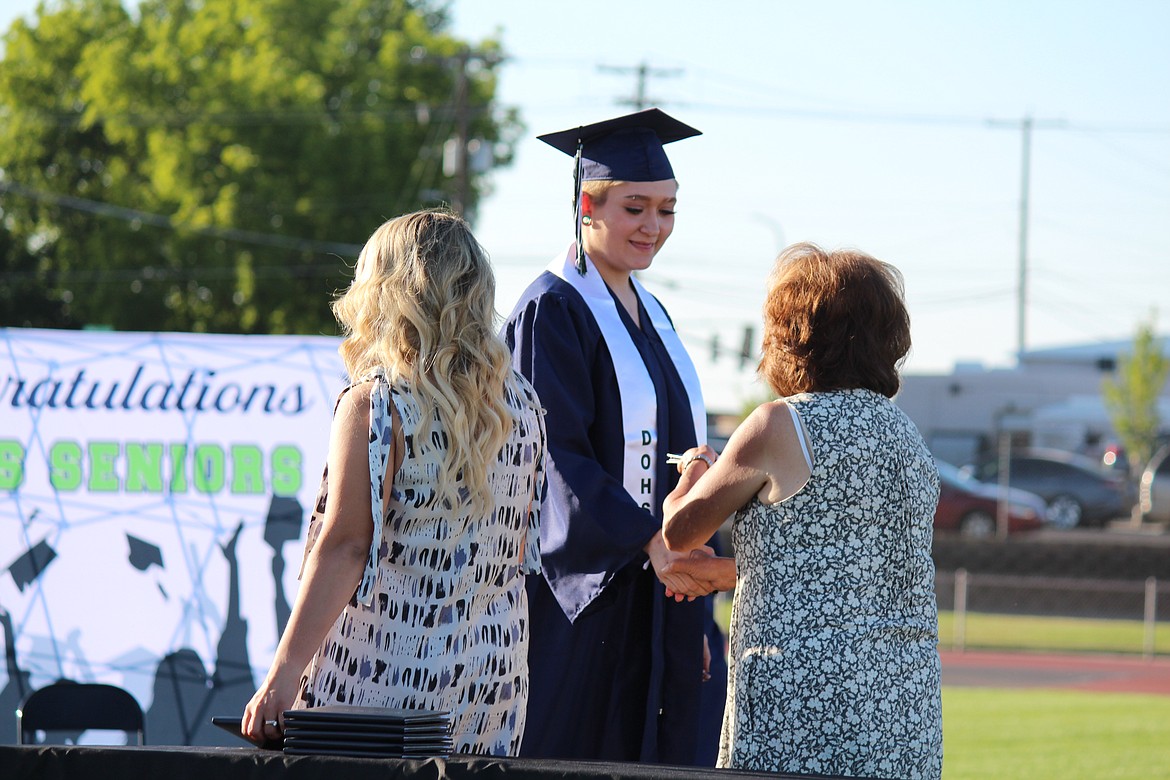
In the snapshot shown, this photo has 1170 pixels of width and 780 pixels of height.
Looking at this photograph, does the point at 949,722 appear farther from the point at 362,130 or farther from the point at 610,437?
the point at 362,130

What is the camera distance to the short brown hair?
2.70 meters

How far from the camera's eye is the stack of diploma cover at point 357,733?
2.37m

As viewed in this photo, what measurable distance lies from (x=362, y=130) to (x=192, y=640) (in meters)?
27.5

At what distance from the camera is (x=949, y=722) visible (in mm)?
10375

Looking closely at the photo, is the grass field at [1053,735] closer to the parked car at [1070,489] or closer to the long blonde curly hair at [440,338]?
the long blonde curly hair at [440,338]

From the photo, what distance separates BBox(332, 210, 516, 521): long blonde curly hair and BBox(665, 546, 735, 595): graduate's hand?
0.61 m

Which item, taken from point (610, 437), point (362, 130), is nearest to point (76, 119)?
point (362, 130)

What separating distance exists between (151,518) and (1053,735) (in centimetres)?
675

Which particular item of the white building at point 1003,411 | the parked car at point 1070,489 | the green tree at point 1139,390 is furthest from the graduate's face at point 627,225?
the green tree at point 1139,390

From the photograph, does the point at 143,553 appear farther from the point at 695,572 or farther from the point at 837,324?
the point at 837,324

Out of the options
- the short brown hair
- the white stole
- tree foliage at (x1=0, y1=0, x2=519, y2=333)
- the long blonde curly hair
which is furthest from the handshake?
tree foliage at (x1=0, y1=0, x2=519, y2=333)

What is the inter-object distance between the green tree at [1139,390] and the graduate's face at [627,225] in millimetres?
31185

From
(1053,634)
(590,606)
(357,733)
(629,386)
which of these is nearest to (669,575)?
(590,606)

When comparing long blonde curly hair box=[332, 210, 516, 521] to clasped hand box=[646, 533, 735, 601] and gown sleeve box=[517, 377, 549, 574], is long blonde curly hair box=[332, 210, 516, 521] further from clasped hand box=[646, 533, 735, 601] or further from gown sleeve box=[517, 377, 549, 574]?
clasped hand box=[646, 533, 735, 601]
